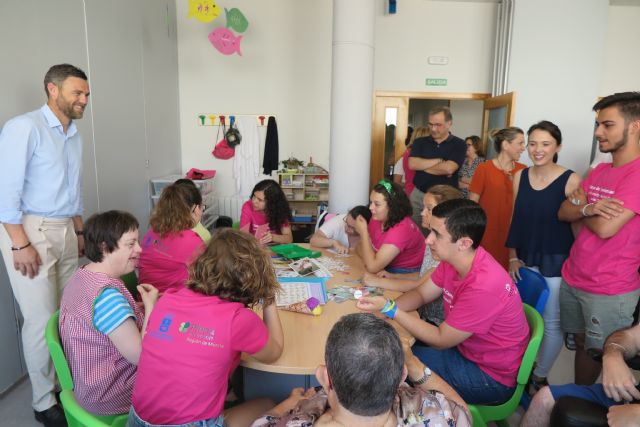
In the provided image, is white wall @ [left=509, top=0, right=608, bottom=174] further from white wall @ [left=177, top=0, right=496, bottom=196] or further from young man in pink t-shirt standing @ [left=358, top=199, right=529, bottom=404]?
young man in pink t-shirt standing @ [left=358, top=199, right=529, bottom=404]

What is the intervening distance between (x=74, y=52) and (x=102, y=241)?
2.30m

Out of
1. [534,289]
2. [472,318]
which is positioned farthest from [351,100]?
[472,318]

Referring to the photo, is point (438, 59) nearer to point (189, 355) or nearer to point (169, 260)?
point (169, 260)

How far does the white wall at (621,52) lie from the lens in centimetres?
526

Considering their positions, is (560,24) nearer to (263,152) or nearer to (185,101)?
(263,152)

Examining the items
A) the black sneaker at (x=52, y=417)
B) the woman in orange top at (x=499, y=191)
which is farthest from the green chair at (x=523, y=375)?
the black sneaker at (x=52, y=417)

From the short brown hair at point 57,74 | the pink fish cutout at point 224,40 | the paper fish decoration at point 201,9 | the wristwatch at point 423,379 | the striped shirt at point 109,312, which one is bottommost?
the wristwatch at point 423,379

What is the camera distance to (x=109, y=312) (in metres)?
1.41

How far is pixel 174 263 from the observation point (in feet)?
7.47

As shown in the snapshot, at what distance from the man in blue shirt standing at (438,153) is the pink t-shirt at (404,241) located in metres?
0.96

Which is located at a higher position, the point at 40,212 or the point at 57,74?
the point at 57,74

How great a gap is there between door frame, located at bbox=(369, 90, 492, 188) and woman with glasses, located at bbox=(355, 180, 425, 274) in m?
3.04

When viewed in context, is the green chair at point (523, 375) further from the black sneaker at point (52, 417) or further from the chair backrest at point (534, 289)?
the black sneaker at point (52, 417)

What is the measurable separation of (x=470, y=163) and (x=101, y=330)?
170 inches
